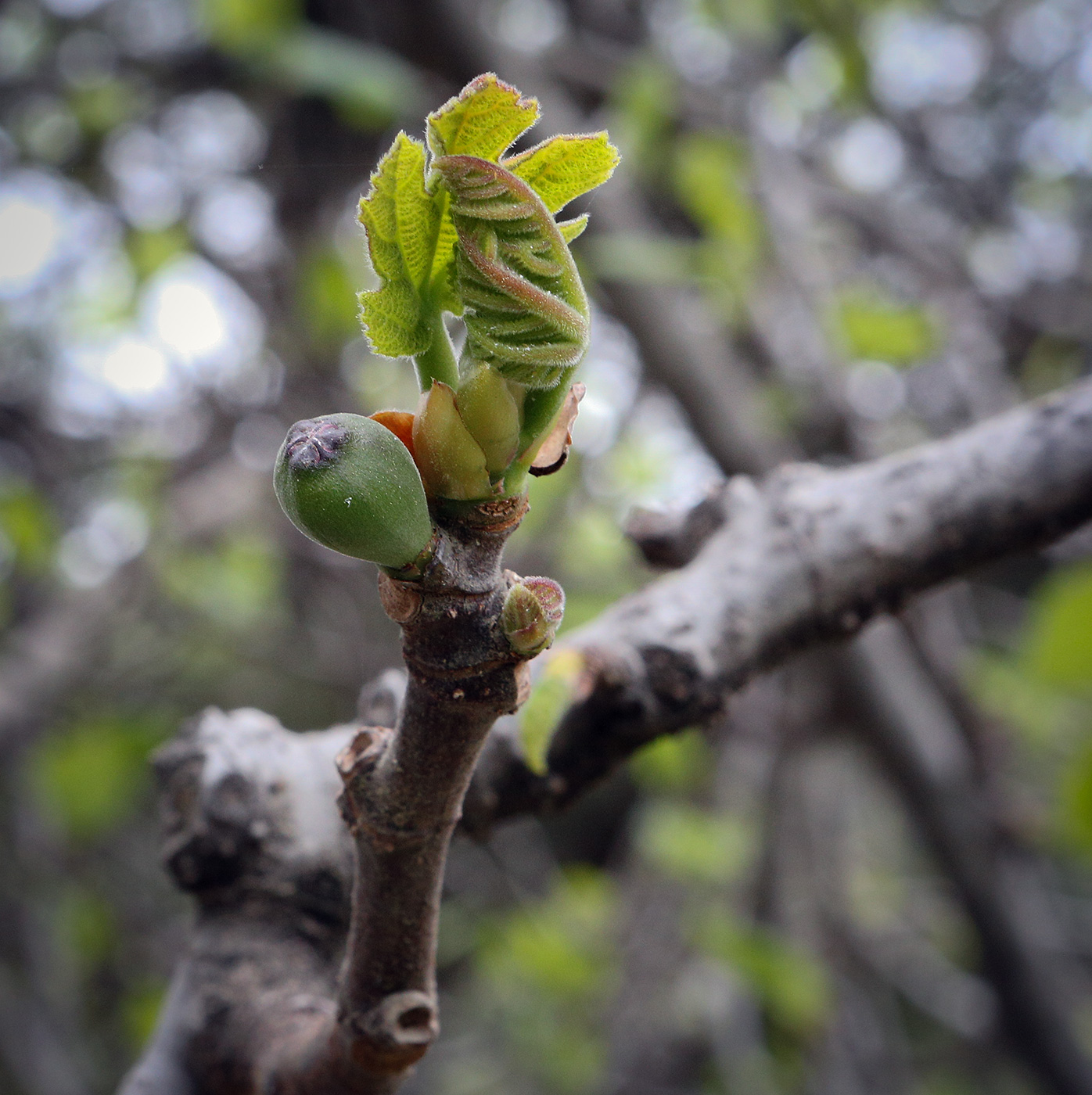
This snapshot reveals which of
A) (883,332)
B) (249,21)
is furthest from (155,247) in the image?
(883,332)

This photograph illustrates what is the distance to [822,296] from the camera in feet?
5.05

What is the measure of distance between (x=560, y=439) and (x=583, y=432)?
1.45m

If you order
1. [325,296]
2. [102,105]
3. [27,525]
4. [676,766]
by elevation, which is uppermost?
[102,105]

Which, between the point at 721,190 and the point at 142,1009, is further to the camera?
the point at 142,1009

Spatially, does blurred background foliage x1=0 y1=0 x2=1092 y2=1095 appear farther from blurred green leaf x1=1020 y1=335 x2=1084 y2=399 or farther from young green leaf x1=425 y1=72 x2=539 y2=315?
young green leaf x1=425 y1=72 x2=539 y2=315

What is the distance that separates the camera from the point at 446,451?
1.03 feet

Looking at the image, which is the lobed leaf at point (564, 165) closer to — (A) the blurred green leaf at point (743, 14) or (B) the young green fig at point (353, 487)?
(B) the young green fig at point (353, 487)

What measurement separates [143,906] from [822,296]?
1.94 m

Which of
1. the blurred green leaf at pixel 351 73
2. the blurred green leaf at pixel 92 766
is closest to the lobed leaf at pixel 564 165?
the blurred green leaf at pixel 351 73

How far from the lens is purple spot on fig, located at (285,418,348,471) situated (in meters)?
0.29

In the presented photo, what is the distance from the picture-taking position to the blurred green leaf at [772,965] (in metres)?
1.65

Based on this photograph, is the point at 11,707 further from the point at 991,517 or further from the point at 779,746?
the point at 991,517

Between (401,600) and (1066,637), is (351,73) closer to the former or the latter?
(1066,637)

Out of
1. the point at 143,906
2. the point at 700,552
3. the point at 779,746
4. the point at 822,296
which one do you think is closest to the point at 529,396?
the point at 700,552
